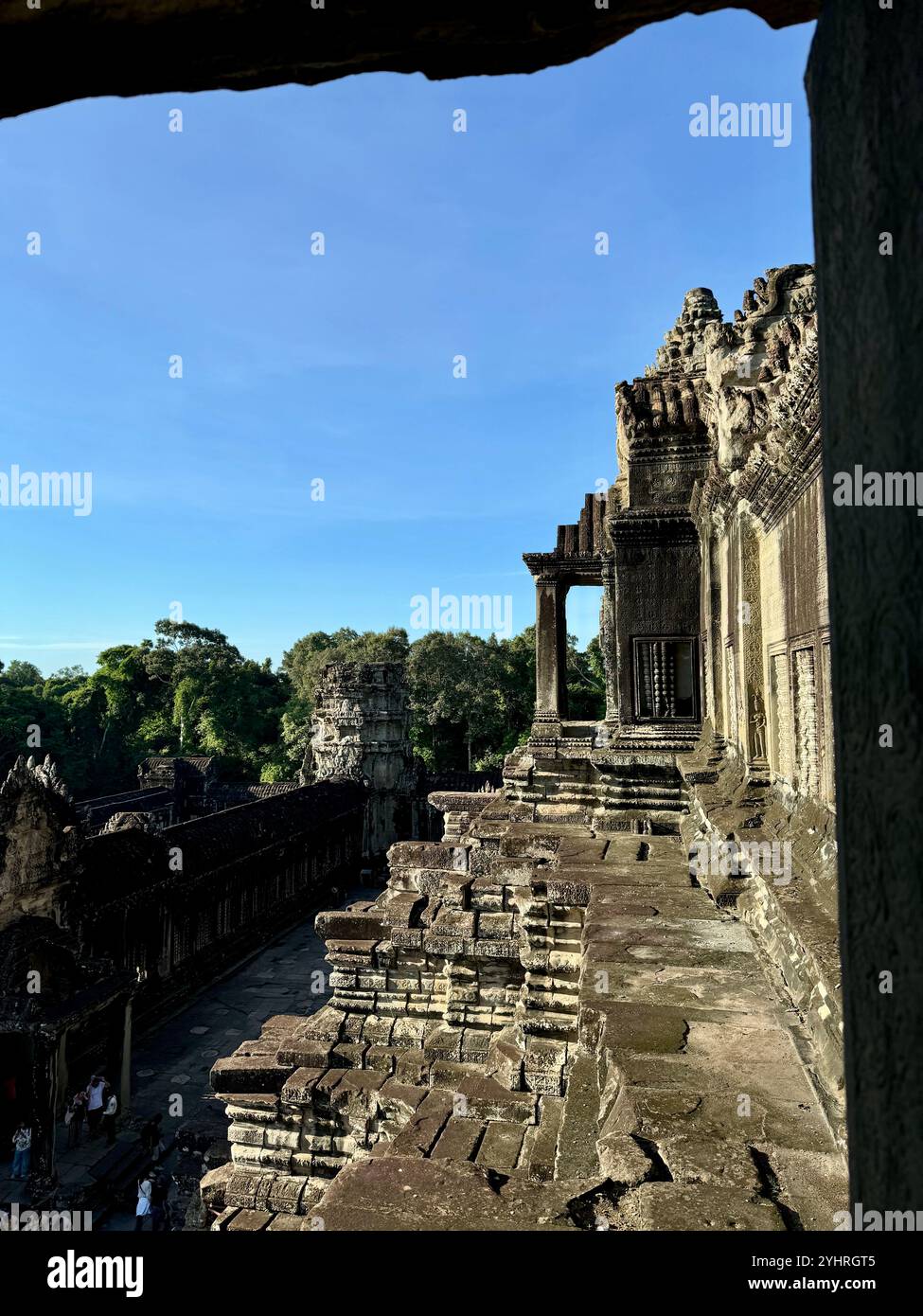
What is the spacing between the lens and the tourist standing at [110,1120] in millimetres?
10578

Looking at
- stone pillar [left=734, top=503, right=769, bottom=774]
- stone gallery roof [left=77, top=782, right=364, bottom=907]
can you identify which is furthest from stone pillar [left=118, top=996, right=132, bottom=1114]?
stone pillar [left=734, top=503, right=769, bottom=774]

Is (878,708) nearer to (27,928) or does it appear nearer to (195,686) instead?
(27,928)

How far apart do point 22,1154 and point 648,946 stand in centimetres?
992

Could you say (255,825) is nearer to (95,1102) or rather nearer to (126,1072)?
(126,1072)

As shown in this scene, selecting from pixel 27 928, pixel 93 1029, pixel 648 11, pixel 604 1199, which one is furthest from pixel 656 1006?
pixel 93 1029

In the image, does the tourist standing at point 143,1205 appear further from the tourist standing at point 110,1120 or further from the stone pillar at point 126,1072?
the stone pillar at point 126,1072

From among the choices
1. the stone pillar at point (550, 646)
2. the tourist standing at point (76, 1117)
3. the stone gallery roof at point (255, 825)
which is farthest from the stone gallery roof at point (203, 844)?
the stone pillar at point (550, 646)

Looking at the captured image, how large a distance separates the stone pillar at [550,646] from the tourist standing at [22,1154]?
10.6 m

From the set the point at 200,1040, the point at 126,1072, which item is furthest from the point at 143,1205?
the point at 200,1040

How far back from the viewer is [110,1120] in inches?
421

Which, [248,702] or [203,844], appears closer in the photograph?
[203,844]

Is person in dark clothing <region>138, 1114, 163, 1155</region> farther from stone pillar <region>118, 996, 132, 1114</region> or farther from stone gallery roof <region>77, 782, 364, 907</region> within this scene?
stone gallery roof <region>77, 782, 364, 907</region>

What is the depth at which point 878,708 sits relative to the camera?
129 cm
